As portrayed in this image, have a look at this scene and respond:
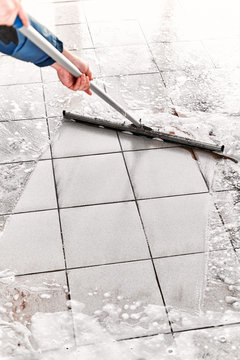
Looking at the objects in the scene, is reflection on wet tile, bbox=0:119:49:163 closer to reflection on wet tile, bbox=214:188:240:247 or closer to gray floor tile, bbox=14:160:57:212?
gray floor tile, bbox=14:160:57:212

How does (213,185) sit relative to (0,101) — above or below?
below

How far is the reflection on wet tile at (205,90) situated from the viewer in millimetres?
2930

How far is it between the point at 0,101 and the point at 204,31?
62.8 inches

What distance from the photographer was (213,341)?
1.90 metres

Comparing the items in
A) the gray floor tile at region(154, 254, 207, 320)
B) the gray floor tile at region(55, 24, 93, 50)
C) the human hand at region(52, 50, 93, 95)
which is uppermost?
the human hand at region(52, 50, 93, 95)

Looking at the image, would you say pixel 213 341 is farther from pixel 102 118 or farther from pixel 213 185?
pixel 102 118

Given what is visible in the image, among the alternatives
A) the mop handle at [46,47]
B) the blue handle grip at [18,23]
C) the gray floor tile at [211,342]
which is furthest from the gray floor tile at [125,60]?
the gray floor tile at [211,342]

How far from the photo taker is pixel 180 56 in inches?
131

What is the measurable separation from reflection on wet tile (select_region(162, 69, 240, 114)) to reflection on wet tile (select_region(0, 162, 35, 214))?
40.0 inches

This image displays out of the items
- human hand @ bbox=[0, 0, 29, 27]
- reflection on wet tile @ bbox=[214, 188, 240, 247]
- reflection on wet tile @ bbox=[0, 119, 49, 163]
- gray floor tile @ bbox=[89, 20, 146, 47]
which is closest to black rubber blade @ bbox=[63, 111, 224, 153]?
reflection on wet tile @ bbox=[0, 119, 49, 163]

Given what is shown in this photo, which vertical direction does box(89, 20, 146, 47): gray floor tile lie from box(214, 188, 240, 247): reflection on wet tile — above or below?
above

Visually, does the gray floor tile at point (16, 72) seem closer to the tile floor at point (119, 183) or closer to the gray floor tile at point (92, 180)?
the tile floor at point (119, 183)

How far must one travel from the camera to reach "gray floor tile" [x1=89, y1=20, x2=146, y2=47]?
345 centimetres

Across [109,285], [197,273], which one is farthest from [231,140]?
[109,285]
